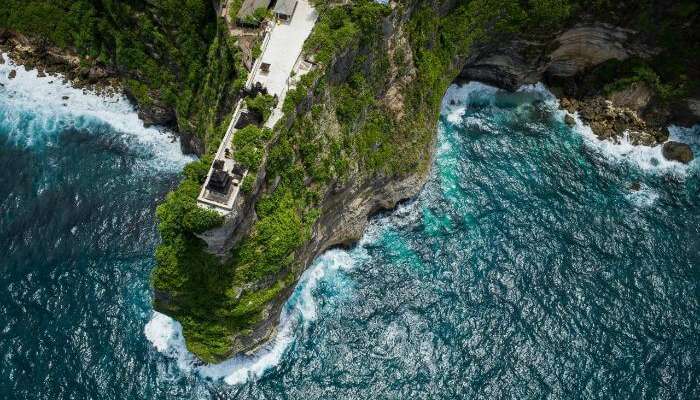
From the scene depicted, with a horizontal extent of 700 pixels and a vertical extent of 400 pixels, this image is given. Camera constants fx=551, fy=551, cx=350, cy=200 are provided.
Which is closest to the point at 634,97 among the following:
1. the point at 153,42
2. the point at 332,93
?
the point at 332,93

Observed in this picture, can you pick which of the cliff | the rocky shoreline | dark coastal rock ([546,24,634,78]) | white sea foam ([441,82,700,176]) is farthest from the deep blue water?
dark coastal rock ([546,24,634,78])

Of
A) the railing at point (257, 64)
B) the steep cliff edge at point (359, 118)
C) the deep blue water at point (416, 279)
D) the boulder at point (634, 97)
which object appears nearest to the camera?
the steep cliff edge at point (359, 118)

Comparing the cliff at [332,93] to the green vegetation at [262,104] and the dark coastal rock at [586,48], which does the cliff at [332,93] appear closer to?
the dark coastal rock at [586,48]

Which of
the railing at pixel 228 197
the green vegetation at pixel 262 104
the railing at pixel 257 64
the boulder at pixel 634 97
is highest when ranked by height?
the boulder at pixel 634 97

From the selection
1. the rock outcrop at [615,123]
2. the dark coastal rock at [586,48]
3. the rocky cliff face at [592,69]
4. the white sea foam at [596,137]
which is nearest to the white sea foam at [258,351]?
the white sea foam at [596,137]

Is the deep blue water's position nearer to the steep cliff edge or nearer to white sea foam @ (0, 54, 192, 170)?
white sea foam @ (0, 54, 192, 170)

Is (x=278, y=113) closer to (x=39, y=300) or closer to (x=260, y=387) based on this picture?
(x=260, y=387)
